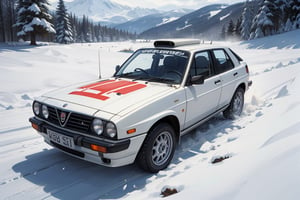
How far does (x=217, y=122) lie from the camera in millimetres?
5477

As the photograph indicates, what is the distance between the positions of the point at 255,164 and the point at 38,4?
106ft

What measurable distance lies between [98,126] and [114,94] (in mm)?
624

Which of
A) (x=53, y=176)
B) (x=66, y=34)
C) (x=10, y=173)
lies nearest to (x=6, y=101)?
(x=10, y=173)

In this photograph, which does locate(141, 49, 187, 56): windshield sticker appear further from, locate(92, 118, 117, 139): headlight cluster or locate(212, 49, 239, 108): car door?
locate(92, 118, 117, 139): headlight cluster

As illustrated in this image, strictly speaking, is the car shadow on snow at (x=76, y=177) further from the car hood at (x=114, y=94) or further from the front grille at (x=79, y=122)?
the car hood at (x=114, y=94)

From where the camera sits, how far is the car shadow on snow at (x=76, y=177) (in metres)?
3.20

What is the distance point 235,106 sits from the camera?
5609 millimetres

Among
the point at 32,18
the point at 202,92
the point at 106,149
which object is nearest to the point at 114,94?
the point at 106,149

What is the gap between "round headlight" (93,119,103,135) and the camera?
119 inches

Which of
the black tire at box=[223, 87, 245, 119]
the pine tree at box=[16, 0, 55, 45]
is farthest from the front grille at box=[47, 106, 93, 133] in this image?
the pine tree at box=[16, 0, 55, 45]

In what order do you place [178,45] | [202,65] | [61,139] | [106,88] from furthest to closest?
[178,45] → [202,65] → [106,88] → [61,139]

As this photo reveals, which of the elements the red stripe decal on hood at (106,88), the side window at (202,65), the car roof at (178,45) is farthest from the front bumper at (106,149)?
the car roof at (178,45)

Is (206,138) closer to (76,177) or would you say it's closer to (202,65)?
(202,65)

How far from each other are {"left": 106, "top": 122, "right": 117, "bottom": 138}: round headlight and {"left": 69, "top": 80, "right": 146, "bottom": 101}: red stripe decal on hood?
0.51 metres
